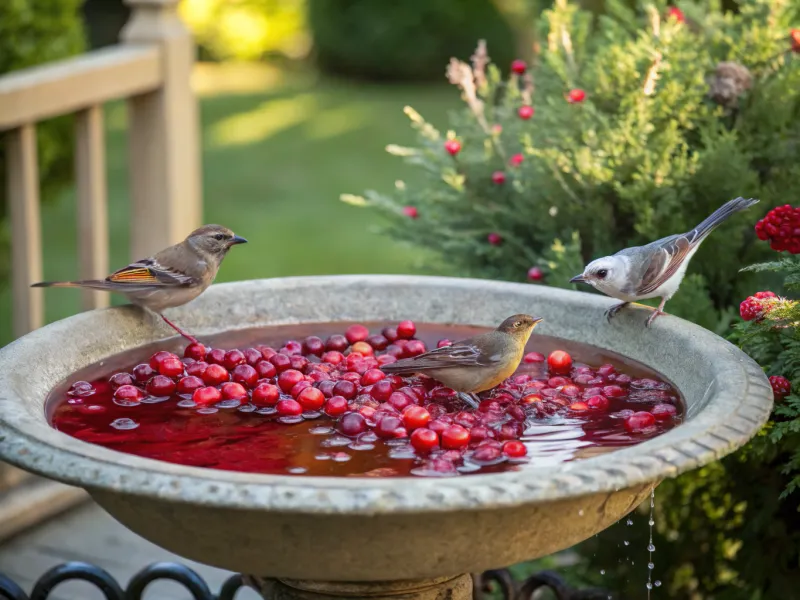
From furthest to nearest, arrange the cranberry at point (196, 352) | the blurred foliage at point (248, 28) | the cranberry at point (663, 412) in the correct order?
the blurred foliage at point (248, 28) → the cranberry at point (196, 352) → the cranberry at point (663, 412)

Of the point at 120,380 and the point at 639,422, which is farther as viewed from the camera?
the point at 120,380

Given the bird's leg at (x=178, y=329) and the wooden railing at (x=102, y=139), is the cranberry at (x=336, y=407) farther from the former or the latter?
the wooden railing at (x=102, y=139)

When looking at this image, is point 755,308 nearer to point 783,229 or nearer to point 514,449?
point 783,229

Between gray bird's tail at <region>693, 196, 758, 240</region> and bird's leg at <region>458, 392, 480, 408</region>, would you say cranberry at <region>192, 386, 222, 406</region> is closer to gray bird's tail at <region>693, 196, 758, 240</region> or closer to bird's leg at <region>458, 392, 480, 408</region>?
bird's leg at <region>458, 392, 480, 408</region>

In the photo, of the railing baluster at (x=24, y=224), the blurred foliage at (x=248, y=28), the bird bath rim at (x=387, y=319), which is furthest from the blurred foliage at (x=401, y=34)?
the bird bath rim at (x=387, y=319)

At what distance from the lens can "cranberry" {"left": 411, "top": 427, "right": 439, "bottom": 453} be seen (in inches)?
106

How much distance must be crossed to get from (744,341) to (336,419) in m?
1.25

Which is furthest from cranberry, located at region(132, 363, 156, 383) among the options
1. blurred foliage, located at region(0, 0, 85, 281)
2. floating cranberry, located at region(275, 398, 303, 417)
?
blurred foliage, located at region(0, 0, 85, 281)

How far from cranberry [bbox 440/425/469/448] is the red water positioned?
0.02 m

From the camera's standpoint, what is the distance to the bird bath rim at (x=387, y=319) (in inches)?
88.1

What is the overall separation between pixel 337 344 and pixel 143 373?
647mm

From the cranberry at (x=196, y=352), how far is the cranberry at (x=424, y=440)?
38.9 inches

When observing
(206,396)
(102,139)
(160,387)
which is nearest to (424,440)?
(206,396)

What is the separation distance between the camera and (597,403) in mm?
3076
